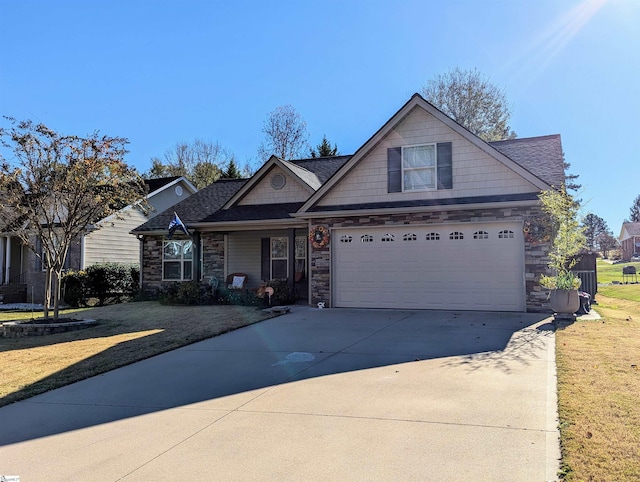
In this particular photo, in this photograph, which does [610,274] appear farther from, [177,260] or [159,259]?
[159,259]

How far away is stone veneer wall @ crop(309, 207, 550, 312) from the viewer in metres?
11.8

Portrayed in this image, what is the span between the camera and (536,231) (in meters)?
11.7

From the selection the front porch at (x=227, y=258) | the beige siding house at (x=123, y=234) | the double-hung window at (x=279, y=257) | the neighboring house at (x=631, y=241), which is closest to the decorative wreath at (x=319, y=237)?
the front porch at (x=227, y=258)

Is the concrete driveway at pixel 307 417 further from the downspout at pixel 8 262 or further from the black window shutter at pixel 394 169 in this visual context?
the downspout at pixel 8 262

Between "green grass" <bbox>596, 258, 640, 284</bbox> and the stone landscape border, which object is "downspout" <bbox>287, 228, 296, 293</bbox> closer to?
the stone landscape border

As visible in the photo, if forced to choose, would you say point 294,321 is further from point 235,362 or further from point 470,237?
point 470,237

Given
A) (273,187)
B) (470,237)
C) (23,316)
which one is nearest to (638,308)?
(470,237)

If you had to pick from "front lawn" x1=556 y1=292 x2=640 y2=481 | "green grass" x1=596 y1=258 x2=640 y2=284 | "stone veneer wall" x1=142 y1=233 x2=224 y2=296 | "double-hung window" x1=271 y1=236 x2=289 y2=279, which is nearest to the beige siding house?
"stone veneer wall" x1=142 y1=233 x2=224 y2=296

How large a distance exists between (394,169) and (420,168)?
74cm

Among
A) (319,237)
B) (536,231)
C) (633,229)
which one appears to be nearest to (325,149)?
(319,237)

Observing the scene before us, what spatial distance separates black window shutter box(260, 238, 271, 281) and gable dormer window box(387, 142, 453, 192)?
631cm

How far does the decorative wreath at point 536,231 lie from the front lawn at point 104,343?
22.9ft

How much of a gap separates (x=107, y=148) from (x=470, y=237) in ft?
31.5

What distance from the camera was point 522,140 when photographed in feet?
54.0
